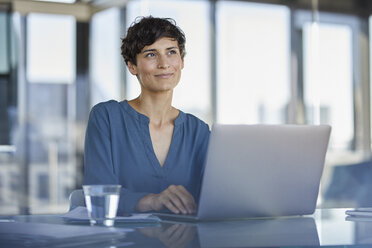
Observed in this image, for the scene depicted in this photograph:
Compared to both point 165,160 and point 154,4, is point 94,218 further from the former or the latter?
point 154,4

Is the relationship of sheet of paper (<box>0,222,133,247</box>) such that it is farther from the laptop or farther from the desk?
the laptop

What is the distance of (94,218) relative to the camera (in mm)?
1204

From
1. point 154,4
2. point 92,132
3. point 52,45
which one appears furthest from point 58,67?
point 92,132

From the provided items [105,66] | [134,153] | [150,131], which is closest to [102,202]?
[134,153]

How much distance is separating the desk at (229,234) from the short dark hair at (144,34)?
77cm

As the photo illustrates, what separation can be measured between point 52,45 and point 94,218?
4.10 m

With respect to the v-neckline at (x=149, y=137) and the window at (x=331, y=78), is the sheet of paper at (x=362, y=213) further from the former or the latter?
the window at (x=331, y=78)

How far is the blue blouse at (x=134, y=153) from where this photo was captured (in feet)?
5.93

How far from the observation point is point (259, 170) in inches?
51.7

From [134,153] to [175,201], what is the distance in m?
0.48

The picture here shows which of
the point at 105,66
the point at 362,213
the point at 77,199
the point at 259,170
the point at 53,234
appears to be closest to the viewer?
the point at 53,234

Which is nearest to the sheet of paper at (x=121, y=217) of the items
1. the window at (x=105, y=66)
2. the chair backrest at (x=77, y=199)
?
the chair backrest at (x=77, y=199)

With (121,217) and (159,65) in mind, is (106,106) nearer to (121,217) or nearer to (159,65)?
(159,65)

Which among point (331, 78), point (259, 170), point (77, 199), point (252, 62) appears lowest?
point (77, 199)
